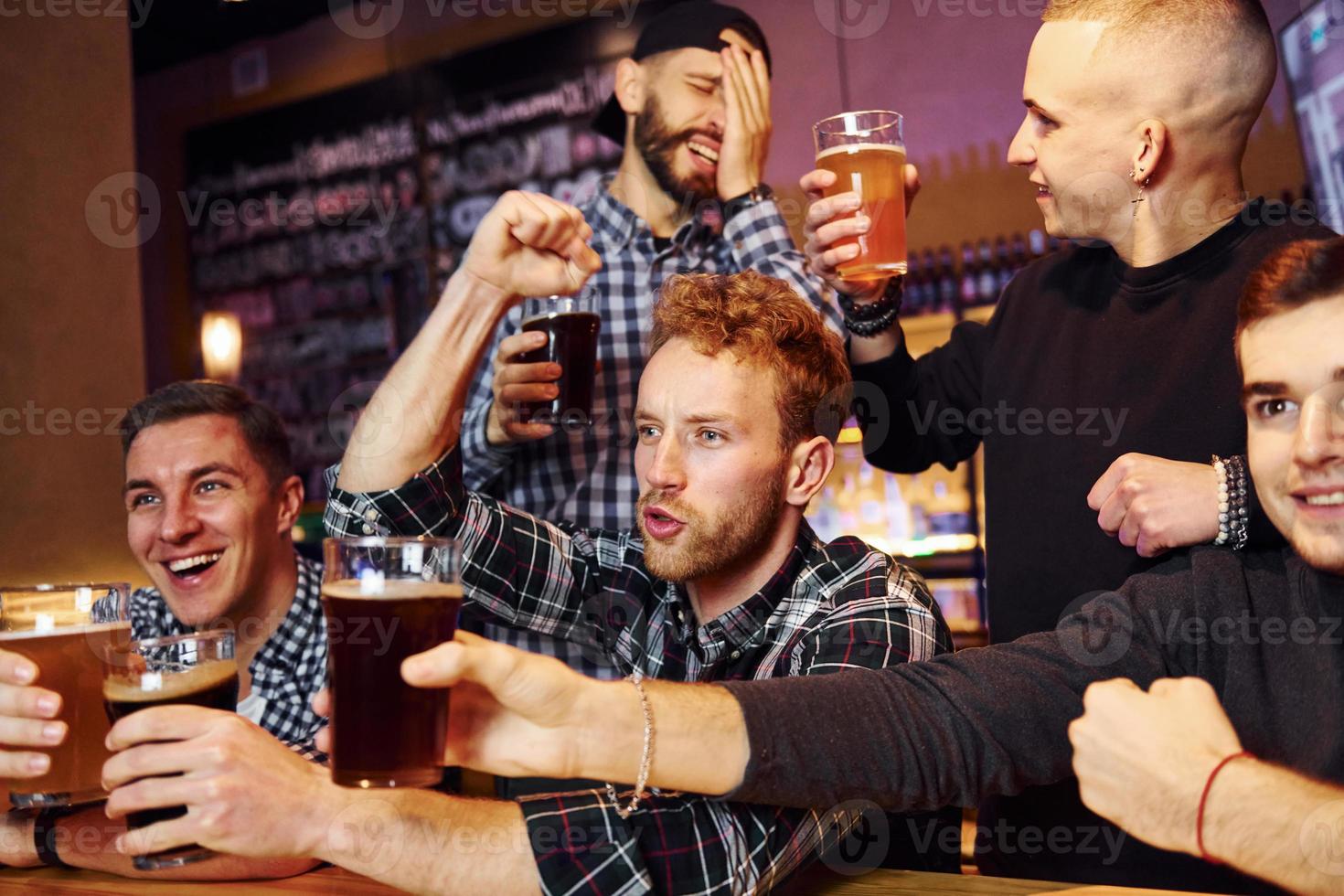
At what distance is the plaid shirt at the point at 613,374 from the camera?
2334 millimetres

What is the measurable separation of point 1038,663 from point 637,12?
3.97 meters

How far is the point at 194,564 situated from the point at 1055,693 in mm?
1646

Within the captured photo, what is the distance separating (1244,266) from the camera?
67.5 inches

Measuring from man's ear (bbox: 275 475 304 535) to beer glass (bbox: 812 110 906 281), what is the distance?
4.19 ft

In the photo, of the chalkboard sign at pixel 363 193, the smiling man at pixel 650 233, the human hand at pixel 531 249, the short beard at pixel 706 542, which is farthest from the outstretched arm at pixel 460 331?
the chalkboard sign at pixel 363 193

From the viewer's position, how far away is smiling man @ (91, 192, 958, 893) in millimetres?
1525

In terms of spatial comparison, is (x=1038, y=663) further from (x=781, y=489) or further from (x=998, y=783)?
(x=781, y=489)

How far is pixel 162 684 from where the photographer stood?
48.4 inches

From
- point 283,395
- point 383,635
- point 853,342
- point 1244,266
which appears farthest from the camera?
point 283,395

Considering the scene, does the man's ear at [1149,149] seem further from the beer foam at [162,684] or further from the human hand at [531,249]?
the beer foam at [162,684]

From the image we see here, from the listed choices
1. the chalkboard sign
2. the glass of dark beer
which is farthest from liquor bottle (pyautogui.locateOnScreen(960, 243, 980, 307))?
the glass of dark beer

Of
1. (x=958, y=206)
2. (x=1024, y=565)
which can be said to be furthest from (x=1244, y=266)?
(x=958, y=206)

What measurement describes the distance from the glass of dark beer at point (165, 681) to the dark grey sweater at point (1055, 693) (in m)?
0.58

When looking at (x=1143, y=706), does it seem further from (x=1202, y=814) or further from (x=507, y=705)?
(x=507, y=705)
